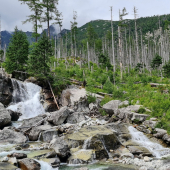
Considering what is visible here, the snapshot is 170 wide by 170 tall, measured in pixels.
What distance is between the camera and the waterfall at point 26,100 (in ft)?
70.6

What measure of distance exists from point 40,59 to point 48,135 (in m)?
13.8

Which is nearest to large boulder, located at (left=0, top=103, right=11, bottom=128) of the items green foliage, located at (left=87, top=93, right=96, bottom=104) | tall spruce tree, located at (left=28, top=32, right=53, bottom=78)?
tall spruce tree, located at (left=28, top=32, right=53, bottom=78)

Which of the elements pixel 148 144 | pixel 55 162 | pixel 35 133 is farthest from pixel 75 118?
pixel 55 162

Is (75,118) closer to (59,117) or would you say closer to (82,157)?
(59,117)

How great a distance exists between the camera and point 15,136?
13234mm

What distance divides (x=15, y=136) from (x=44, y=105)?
9718 mm

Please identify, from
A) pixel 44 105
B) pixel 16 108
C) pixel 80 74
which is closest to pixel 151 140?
pixel 44 105

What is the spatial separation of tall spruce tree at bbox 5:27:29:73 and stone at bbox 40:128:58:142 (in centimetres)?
1702

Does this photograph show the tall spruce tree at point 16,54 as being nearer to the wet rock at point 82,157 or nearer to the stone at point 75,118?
the stone at point 75,118

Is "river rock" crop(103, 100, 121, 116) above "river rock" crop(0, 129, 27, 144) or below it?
above

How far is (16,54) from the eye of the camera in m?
27.8

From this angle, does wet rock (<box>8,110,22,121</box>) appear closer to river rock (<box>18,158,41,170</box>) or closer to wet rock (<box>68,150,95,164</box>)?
wet rock (<box>68,150,95,164</box>)

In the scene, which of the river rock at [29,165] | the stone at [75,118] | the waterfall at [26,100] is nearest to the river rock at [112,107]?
the stone at [75,118]

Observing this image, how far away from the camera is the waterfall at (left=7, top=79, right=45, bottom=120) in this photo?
21531 millimetres
